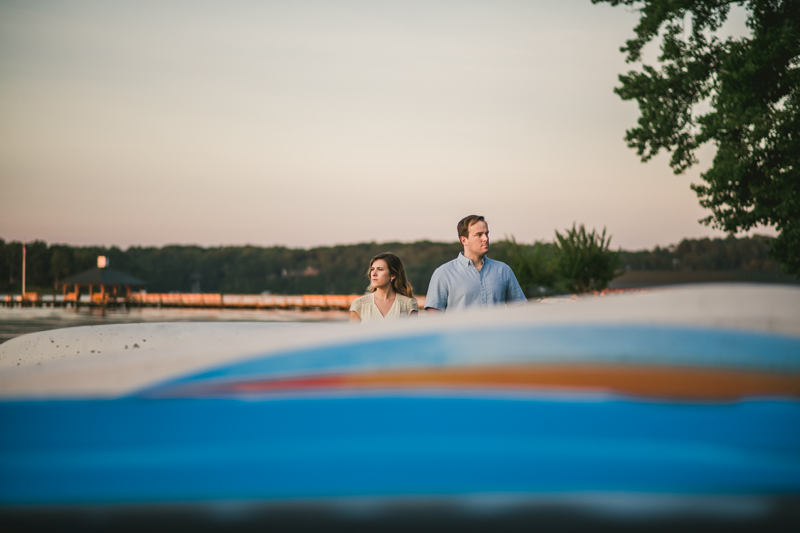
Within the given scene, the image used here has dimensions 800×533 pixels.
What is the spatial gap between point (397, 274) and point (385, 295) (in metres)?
0.16

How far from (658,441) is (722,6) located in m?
18.5

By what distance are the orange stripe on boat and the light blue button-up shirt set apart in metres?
1.91

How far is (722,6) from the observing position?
1709 centimetres

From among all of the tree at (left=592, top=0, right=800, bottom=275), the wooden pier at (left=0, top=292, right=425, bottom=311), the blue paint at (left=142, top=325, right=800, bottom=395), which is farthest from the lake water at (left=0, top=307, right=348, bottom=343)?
the blue paint at (left=142, top=325, right=800, bottom=395)

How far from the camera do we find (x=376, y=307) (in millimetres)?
4223

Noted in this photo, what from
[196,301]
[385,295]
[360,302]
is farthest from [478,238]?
[196,301]

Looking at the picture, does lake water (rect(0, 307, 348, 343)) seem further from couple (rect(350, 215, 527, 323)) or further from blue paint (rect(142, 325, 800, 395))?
blue paint (rect(142, 325, 800, 395))

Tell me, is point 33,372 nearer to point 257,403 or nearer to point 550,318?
point 257,403

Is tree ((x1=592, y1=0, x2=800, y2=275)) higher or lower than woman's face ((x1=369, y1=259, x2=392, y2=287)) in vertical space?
higher

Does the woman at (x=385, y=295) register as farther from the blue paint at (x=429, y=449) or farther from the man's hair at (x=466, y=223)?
the blue paint at (x=429, y=449)

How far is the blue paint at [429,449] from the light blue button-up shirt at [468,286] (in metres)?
1.94

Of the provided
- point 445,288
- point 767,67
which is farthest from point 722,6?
point 445,288

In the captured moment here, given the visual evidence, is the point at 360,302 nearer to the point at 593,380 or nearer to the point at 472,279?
the point at 472,279

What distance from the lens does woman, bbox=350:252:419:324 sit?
418 cm
